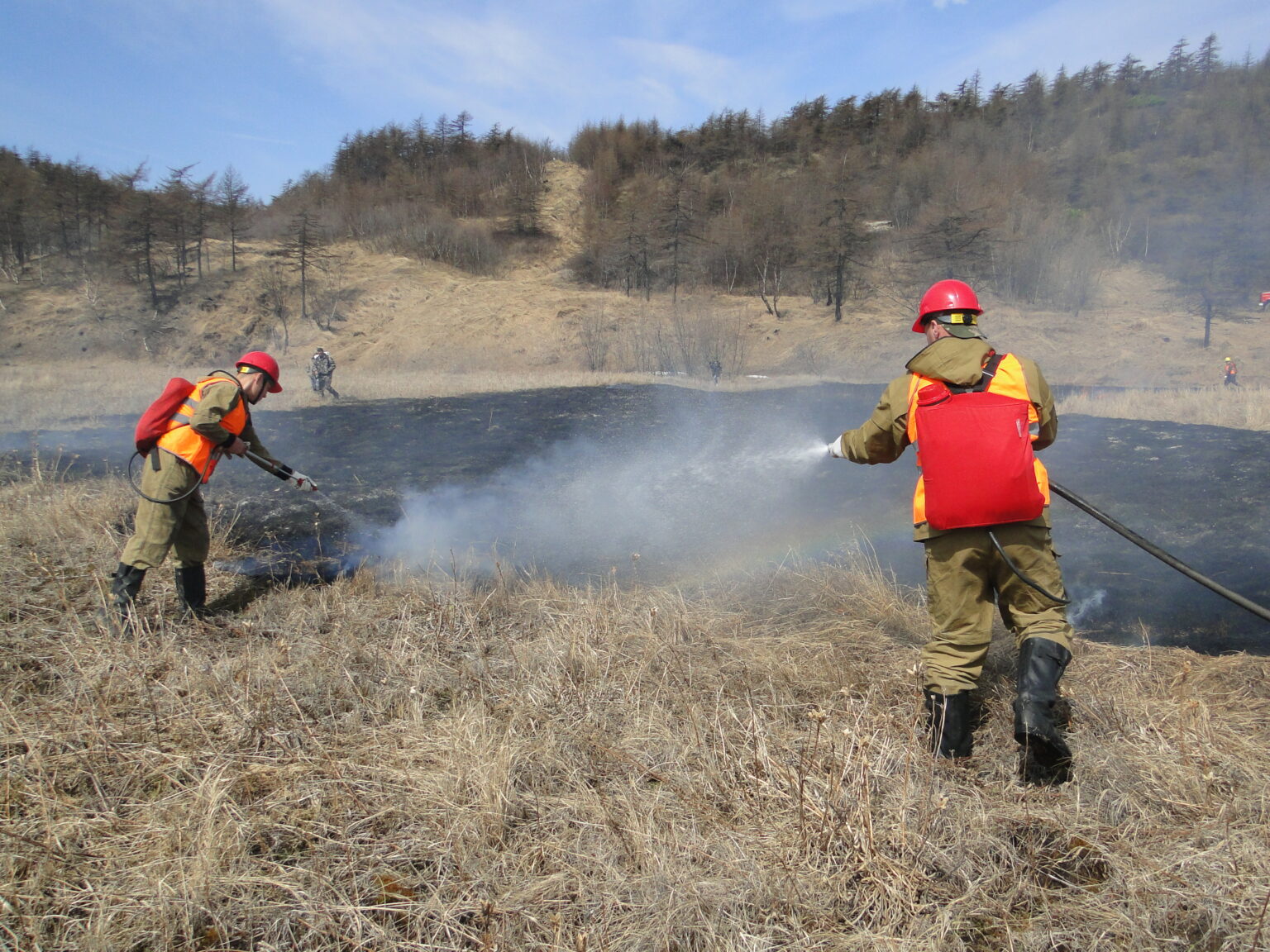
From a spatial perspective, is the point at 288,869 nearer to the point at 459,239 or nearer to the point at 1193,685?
the point at 1193,685

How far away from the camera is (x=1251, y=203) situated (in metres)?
33.1

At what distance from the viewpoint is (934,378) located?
2.77m

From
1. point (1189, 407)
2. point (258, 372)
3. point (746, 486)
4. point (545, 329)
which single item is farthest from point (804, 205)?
point (258, 372)

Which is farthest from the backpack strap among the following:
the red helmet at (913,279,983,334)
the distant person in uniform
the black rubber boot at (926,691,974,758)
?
the distant person in uniform

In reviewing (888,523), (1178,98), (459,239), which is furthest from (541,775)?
(1178,98)

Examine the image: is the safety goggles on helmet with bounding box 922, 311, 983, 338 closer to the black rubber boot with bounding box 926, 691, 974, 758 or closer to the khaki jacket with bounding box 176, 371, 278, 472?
the black rubber boot with bounding box 926, 691, 974, 758

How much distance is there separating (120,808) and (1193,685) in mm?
4240

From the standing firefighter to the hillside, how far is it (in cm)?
2167

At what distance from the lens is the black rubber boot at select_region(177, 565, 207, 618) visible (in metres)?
4.30

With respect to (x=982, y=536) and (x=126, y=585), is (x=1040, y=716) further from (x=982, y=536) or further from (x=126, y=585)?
(x=126, y=585)

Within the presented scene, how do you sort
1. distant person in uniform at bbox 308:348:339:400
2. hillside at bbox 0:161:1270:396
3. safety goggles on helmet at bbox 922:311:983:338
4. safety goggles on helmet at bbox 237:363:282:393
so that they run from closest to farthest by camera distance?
safety goggles on helmet at bbox 922:311:983:338, safety goggles on helmet at bbox 237:363:282:393, distant person in uniform at bbox 308:348:339:400, hillside at bbox 0:161:1270:396

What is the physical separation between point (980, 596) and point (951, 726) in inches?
19.5

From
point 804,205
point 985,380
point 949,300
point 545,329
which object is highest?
point 804,205

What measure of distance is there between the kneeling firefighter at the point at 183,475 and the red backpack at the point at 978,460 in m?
3.91
